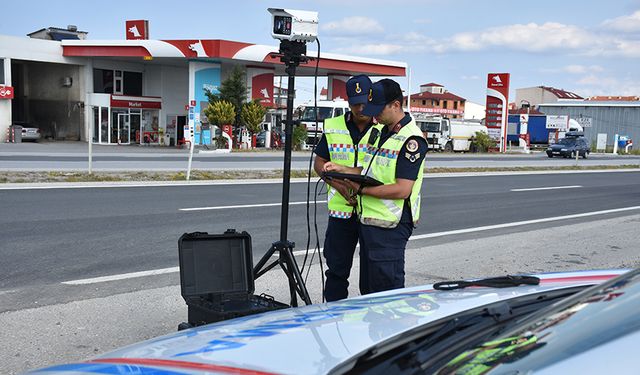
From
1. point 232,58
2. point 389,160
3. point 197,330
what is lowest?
point 197,330

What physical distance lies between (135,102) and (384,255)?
40741mm

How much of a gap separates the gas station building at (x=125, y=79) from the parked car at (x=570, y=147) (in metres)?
13.4

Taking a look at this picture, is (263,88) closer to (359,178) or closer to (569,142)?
(569,142)

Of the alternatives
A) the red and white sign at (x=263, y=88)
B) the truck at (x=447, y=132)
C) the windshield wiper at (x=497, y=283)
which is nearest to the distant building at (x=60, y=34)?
the red and white sign at (x=263, y=88)

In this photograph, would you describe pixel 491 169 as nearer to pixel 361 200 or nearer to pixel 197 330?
pixel 361 200

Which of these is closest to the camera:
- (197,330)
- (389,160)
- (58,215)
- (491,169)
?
(197,330)

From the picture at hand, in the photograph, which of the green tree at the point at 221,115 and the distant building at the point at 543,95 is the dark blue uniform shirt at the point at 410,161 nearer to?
the green tree at the point at 221,115

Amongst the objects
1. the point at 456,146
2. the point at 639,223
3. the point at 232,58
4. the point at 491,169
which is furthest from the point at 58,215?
the point at 456,146

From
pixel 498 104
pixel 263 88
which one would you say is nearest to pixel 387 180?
pixel 263 88

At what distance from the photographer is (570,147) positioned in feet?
149

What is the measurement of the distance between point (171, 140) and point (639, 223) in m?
35.4

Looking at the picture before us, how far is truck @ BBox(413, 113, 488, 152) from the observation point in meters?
47.3

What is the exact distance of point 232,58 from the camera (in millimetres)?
41031

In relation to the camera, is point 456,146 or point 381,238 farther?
point 456,146
